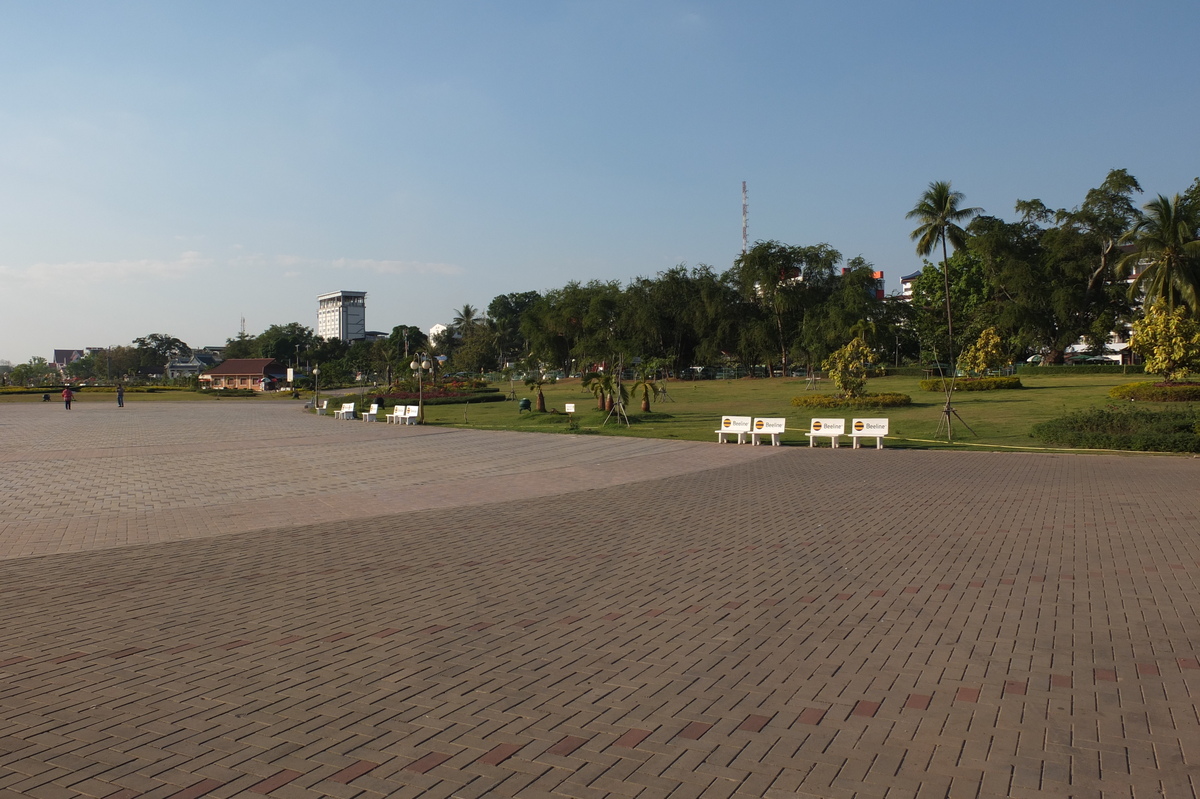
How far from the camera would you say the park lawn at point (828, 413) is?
24.6m

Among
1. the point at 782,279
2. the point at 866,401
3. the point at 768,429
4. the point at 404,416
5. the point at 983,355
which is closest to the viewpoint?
the point at 768,429

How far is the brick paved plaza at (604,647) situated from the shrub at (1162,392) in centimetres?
2125

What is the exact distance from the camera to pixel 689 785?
375 centimetres

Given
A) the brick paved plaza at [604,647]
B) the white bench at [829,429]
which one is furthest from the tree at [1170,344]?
the brick paved plaza at [604,647]

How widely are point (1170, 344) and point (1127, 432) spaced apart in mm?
14847

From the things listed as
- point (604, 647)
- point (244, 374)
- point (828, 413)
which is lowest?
point (604, 647)

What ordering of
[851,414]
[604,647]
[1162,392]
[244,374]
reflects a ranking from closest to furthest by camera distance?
1. [604,647]
2. [1162,392]
3. [851,414]
4. [244,374]

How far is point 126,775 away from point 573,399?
44.6 meters

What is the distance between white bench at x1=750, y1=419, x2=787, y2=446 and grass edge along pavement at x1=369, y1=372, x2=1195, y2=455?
624 millimetres

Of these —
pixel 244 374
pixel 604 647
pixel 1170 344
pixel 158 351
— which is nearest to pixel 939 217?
pixel 1170 344

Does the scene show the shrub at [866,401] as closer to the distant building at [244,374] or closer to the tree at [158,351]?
the distant building at [244,374]

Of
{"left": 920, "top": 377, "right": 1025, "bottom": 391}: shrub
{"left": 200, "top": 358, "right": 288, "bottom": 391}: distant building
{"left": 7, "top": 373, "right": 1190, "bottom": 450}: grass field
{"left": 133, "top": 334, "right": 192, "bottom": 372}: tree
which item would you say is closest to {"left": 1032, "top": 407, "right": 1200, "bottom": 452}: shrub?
{"left": 7, "top": 373, "right": 1190, "bottom": 450}: grass field

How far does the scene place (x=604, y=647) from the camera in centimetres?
570

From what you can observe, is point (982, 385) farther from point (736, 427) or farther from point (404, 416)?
point (404, 416)
